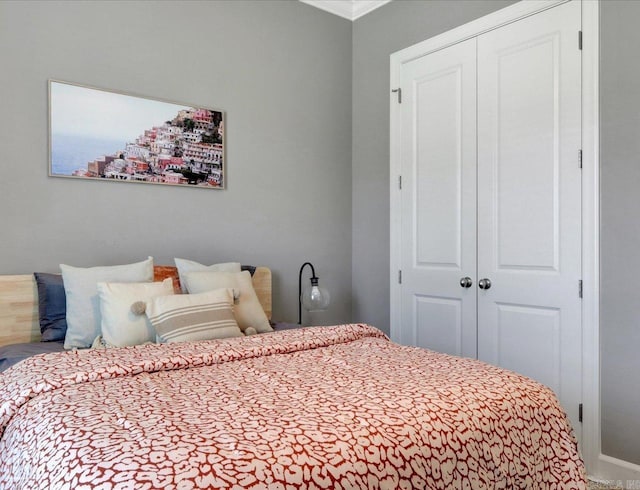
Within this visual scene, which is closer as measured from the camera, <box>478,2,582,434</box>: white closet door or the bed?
the bed

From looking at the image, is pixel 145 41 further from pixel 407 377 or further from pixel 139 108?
pixel 407 377

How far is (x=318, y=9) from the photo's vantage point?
362 cm

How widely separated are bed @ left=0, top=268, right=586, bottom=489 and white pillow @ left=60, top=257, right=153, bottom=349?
1.51ft

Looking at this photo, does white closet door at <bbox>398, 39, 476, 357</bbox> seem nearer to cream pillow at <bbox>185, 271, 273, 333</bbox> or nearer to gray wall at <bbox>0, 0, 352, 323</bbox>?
gray wall at <bbox>0, 0, 352, 323</bbox>

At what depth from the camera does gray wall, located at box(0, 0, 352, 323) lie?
8.09ft

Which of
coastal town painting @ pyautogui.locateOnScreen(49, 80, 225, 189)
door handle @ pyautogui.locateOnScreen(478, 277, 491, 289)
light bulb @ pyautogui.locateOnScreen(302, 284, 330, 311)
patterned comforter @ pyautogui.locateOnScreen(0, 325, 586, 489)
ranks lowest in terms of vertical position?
patterned comforter @ pyautogui.locateOnScreen(0, 325, 586, 489)

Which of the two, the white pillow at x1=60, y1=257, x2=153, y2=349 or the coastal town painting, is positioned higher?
the coastal town painting

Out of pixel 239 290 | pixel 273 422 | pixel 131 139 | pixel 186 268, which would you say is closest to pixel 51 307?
pixel 186 268

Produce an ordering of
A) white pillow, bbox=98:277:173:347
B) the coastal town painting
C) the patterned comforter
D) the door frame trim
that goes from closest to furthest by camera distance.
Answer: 1. the patterned comforter
2. white pillow, bbox=98:277:173:347
3. the door frame trim
4. the coastal town painting

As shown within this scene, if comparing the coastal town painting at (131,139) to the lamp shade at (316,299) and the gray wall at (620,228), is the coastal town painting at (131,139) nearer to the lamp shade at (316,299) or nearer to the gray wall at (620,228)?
the lamp shade at (316,299)

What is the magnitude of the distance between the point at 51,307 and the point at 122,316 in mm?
457

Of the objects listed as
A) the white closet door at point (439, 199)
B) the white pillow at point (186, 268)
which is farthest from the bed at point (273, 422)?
the white closet door at point (439, 199)

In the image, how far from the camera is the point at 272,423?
3.92ft

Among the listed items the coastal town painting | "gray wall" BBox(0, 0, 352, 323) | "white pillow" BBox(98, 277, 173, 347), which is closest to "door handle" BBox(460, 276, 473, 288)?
"gray wall" BBox(0, 0, 352, 323)
